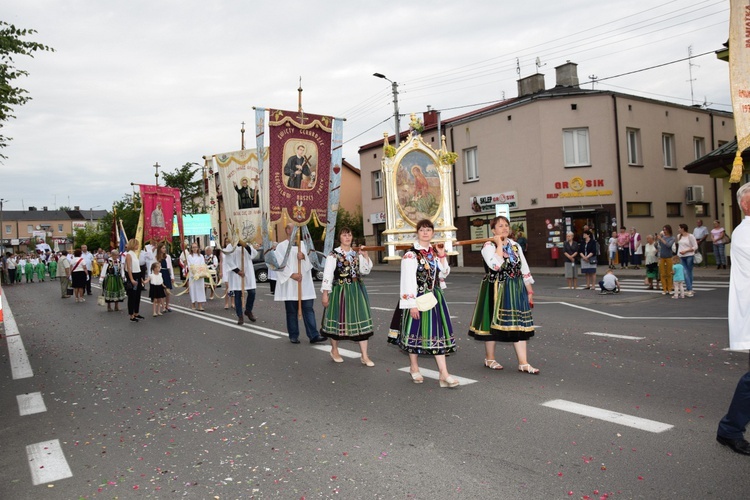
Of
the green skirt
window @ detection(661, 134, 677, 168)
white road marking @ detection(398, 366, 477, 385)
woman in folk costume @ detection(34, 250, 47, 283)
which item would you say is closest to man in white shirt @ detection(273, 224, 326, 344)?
white road marking @ detection(398, 366, 477, 385)

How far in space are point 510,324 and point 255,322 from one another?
711 cm

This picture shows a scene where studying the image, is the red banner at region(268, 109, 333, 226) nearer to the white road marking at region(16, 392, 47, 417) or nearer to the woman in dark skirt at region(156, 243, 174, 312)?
the white road marking at region(16, 392, 47, 417)

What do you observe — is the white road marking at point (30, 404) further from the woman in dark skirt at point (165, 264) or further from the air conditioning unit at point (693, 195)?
the air conditioning unit at point (693, 195)

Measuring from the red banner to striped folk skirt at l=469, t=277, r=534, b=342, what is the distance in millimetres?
3906

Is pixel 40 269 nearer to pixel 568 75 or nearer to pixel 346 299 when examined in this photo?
pixel 568 75

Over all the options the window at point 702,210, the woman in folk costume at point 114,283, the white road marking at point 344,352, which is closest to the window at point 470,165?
the window at point 702,210

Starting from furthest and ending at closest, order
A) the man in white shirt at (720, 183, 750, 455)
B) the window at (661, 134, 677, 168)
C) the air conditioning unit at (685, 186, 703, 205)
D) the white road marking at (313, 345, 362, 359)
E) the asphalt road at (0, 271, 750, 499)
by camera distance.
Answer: the window at (661, 134, 677, 168) < the air conditioning unit at (685, 186, 703, 205) < the white road marking at (313, 345, 362, 359) < the man in white shirt at (720, 183, 750, 455) < the asphalt road at (0, 271, 750, 499)

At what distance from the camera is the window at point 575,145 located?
90.0ft

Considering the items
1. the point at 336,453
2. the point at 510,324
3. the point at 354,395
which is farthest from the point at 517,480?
the point at 510,324

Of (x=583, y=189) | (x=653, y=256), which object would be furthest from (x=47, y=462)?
(x=583, y=189)

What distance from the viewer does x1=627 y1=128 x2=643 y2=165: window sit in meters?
28.3

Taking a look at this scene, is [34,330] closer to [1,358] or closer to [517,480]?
[1,358]

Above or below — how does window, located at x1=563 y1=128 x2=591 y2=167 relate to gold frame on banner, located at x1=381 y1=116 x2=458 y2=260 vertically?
above

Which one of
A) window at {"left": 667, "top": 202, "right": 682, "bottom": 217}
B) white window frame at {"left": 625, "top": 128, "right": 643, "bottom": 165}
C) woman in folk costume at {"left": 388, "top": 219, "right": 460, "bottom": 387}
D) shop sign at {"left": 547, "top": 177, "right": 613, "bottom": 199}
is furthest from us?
window at {"left": 667, "top": 202, "right": 682, "bottom": 217}
